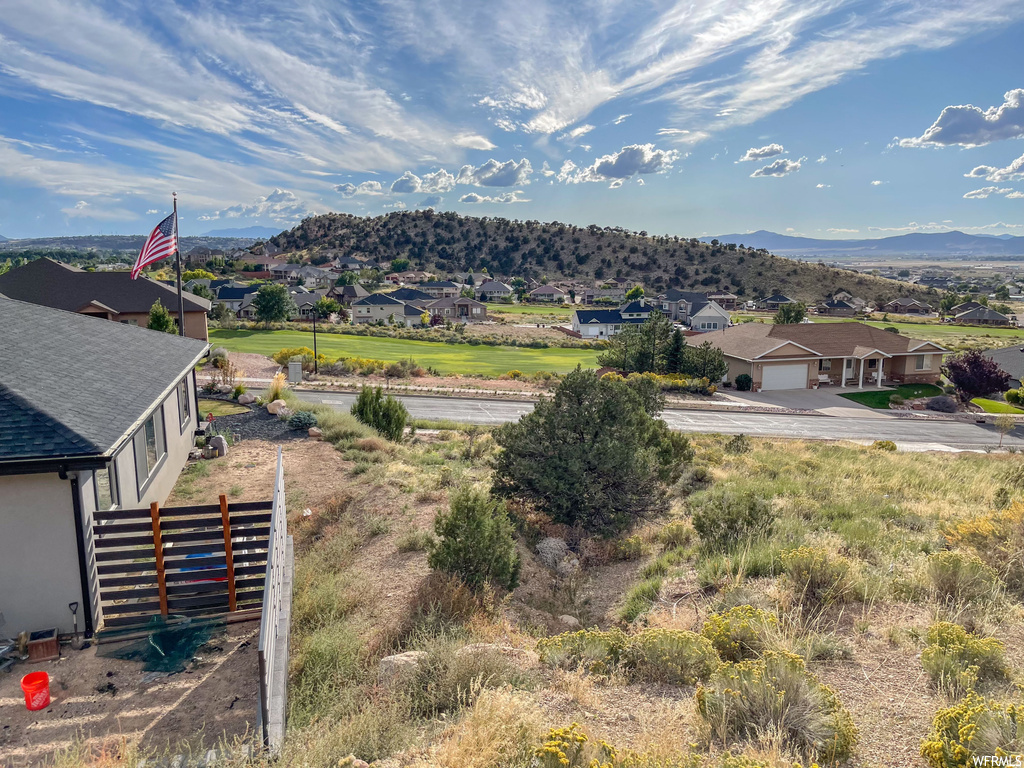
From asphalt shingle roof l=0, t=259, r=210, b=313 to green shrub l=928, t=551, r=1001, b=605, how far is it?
40.7 meters

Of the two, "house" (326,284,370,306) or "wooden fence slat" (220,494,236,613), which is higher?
"house" (326,284,370,306)

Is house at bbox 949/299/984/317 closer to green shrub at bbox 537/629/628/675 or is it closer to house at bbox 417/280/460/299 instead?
house at bbox 417/280/460/299

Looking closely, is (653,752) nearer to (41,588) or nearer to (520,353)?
(41,588)

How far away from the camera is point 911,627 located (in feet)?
23.5

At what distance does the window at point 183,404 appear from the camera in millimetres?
17109

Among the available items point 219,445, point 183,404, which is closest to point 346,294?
point 183,404

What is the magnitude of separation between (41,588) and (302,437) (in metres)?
12.4

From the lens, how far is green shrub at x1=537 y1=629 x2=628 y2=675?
6.79 m

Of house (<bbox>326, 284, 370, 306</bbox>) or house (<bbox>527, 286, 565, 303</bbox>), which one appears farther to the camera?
house (<bbox>527, 286, 565, 303</bbox>)

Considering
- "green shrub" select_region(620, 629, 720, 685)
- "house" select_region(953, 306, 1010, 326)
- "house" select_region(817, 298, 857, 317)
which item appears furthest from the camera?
"house" select_region(817, 298, 857, 317)

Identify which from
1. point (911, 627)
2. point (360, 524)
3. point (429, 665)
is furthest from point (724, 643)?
point (360, 524)

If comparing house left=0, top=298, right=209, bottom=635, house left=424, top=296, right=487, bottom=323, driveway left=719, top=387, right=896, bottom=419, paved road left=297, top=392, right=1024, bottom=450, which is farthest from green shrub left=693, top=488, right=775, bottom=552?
house left=424, top=296, right=487, bottom=323

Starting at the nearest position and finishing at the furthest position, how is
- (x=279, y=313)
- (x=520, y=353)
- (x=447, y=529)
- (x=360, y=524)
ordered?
1. (x=447, y=529)
2. (x=360, y=524)
3. (x=520, y=353)
4. (x=279, y=313)

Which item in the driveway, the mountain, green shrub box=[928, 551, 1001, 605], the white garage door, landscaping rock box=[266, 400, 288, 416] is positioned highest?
the mountain
